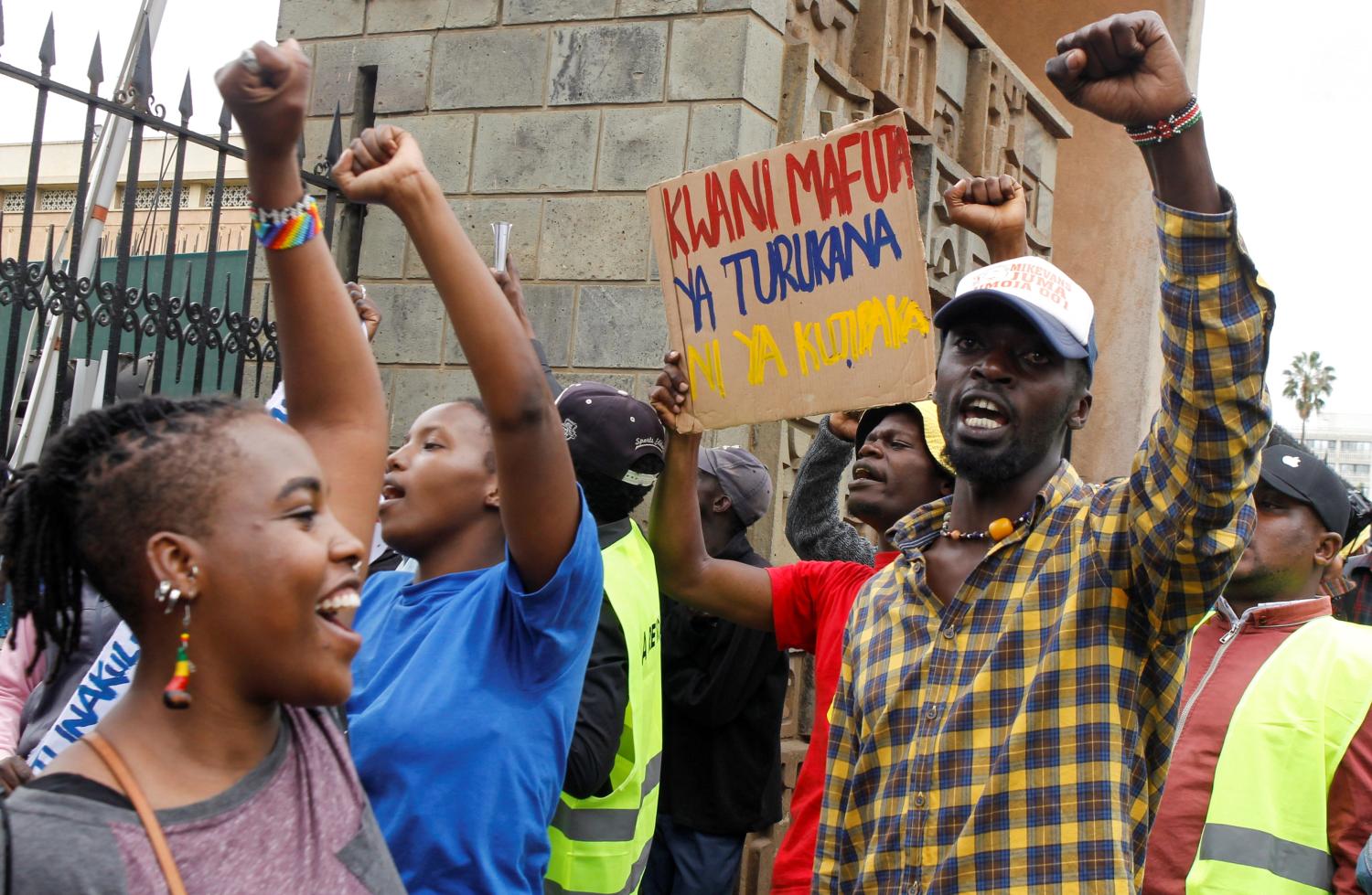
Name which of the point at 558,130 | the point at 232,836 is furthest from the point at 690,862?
the point at 232,836

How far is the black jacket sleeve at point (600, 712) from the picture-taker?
10.2 feet

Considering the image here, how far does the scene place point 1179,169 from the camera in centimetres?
204

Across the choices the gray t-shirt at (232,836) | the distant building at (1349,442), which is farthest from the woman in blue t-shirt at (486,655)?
the distant building at (1349,442)

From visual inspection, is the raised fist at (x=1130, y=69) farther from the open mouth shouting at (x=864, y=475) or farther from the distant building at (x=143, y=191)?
the distant building at (x=143, y=191)

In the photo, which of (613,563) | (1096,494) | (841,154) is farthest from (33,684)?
(1096,494)

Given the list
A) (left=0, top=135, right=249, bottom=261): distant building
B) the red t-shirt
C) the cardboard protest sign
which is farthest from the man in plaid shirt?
(left=0, top=135, right=249, bottom=261): distant building

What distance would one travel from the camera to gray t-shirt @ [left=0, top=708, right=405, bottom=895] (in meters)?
1.45

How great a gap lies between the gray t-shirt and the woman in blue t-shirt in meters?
0.55

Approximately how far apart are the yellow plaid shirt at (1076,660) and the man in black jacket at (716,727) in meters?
2.22

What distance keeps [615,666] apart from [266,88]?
1779 millimetres

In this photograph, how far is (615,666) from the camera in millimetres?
3246

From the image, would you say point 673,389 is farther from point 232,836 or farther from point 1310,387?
point 1310,387

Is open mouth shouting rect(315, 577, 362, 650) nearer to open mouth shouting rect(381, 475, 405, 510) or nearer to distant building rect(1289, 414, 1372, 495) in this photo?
open mouth shouting rect(381, 475, 405, 510)

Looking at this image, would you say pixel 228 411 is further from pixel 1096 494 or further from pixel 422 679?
pixel 1096 494
